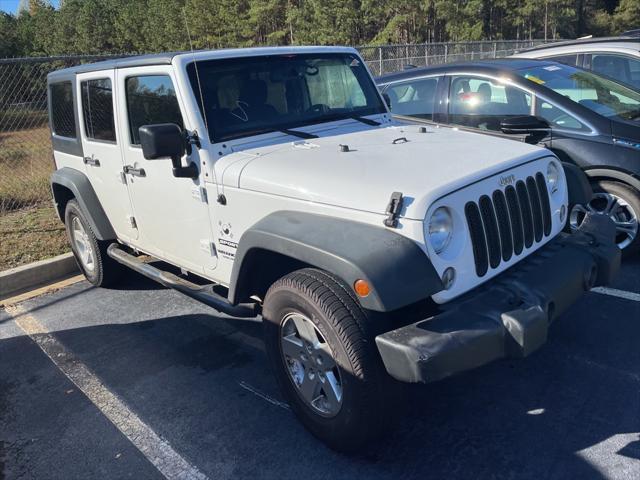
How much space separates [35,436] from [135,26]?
158 ft

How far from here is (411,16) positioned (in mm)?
41438

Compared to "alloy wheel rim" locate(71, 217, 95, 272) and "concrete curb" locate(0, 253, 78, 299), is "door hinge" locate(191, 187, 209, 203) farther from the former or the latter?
"concrete curb" locate(0, 253, 78, 299)

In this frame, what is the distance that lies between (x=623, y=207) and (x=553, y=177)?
1952 millimetres

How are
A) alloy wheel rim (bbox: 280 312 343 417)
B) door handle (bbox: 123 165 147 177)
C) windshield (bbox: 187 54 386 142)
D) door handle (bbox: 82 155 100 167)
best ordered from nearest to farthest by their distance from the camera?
alloy wheel rim (bbox: 280 312 343 417) → windshield (bbox: 187 54 386 142) → door handle (bbox: 123 165 147 177) → door handle (bbox: 82 155 100 167)

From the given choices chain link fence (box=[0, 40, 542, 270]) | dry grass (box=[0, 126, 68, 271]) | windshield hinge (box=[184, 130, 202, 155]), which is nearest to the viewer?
windshield hinge (box=[184, 130, 202, 155])

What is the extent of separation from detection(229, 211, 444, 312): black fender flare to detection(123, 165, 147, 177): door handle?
1588mm

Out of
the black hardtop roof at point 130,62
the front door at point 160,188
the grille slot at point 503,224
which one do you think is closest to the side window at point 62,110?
the black hardtop roof at point 130,62

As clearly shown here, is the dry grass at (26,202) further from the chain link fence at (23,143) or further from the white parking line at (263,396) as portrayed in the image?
the white parking line at (263,396)

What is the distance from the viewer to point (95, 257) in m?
5.39

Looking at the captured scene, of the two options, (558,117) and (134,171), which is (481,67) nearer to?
(558,117)

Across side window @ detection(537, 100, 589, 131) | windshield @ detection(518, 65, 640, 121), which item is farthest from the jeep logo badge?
windshield @ detection(518, 65, 640, 121)

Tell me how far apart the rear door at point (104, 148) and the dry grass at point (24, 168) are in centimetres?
379

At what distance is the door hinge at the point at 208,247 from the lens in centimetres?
375

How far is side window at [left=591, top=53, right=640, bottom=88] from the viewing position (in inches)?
293
